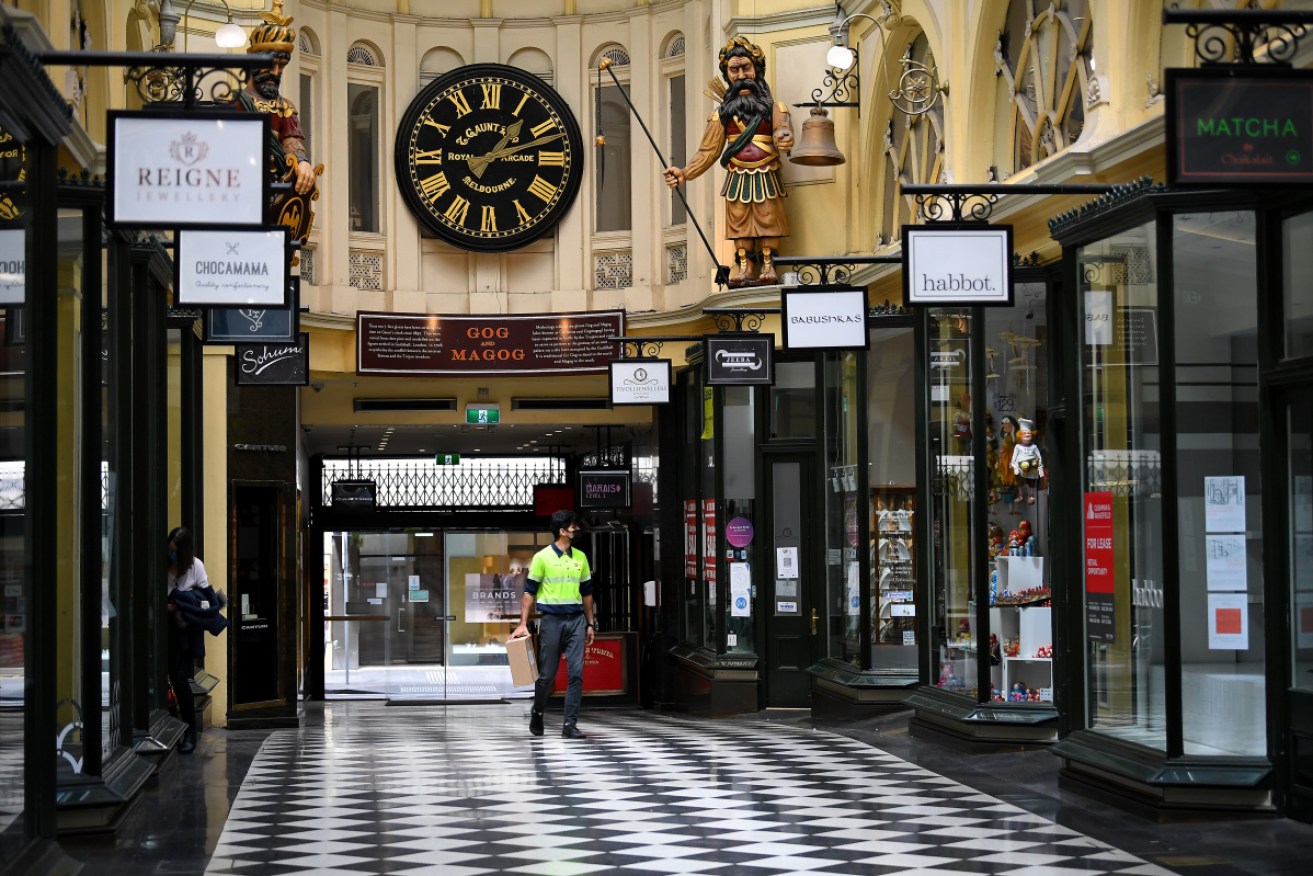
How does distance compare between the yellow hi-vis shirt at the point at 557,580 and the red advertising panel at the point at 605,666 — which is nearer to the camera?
the yellow hi-vis shirt at the point at 557,580

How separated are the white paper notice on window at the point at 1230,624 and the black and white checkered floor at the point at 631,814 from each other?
1238mm

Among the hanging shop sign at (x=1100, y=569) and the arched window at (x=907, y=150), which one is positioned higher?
the arched window at (x=907, y=150)

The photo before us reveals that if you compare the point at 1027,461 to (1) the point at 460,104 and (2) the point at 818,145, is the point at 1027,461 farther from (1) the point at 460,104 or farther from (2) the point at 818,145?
(1) the point at 460,104

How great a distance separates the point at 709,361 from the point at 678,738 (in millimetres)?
3483

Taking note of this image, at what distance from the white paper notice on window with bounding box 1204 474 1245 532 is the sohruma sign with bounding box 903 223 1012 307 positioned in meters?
1.90

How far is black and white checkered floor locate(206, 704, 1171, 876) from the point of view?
7977mm

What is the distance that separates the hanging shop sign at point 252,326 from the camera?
1375 cm

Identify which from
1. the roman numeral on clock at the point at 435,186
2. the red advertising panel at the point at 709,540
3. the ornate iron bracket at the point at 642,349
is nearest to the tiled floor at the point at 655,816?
the red advertising panel at the point at 709,540

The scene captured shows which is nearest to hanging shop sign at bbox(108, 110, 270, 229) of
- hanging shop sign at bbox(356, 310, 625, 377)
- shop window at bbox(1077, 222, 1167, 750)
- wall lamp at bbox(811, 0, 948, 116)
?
shop window at bbox(1077, 222, 1167, 750)

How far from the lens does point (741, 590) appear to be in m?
17.8

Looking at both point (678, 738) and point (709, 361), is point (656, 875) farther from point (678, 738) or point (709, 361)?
point (709, 361)

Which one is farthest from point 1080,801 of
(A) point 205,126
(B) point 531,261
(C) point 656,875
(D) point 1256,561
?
(B) point 531,261

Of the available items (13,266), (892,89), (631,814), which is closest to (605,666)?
(892,89)

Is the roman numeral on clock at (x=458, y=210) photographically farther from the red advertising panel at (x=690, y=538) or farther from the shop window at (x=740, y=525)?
the shop window at (x=740, y=525)
